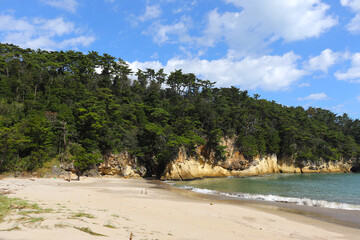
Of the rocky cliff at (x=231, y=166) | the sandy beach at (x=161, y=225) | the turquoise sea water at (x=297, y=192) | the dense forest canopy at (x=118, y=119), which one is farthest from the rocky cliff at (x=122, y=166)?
the sandy beach at (x=161, y=225)

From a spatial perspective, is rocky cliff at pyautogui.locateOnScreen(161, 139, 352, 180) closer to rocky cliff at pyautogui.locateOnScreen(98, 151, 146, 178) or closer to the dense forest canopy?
the dense forest canopy

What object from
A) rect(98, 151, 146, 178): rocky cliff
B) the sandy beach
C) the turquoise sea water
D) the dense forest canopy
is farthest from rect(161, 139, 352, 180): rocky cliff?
the sandy beach

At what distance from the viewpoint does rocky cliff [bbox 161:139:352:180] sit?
35.7 m

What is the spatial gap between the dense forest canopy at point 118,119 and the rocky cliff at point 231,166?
1.55 m

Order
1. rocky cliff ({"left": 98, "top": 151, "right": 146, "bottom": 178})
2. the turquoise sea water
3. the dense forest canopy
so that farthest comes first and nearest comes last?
rocky cliff ({"left": 98, "top": 151, "right": 146, "bottom": 178}) < the dense forest canopy < the turquoise sea water

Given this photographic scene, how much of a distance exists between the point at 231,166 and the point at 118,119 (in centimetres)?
2586

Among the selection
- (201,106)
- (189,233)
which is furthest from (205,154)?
(189,233)

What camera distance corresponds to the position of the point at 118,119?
36.2m

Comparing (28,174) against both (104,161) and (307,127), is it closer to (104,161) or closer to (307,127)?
(104,161)

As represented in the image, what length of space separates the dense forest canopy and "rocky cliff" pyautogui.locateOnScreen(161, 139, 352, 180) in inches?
60.9

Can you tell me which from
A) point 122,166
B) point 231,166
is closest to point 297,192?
point 231,166

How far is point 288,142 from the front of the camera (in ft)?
174

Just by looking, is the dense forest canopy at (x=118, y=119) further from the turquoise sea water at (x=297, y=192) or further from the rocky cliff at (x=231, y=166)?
the turquoise sea water at (x=297, y=192)

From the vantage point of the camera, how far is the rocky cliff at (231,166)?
35.7 metres
